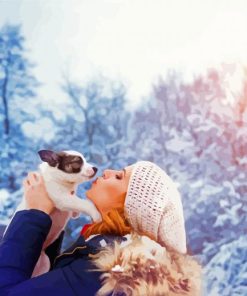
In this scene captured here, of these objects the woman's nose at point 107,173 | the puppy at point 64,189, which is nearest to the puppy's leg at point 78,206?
the puppy at point 64,189

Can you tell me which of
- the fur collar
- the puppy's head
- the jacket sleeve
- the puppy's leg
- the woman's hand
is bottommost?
the fur collar

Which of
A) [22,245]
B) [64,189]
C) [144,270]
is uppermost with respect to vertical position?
[64,189]

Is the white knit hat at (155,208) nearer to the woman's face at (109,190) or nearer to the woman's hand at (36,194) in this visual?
the woman's face at (109,190)

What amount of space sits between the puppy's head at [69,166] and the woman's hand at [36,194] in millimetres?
56

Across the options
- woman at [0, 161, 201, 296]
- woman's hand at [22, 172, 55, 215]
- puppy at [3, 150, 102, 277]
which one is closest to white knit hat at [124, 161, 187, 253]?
woman at [0, 161, 201, 296]

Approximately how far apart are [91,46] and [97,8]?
134 millimetres

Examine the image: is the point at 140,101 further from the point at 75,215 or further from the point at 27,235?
the point at 27,235

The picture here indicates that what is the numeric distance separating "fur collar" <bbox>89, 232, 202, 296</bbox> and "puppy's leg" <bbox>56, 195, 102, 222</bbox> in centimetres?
11

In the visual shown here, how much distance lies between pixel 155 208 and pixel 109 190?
15cm

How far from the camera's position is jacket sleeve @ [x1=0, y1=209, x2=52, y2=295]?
153 centimetres

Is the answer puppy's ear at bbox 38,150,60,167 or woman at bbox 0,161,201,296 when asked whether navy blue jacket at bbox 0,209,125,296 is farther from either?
puppy's ear at bbox 38,150,60,167

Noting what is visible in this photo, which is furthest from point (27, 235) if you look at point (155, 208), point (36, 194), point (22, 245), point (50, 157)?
point (155, 208)

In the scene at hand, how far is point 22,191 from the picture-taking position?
1719 millimetres

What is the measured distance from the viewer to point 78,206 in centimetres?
169
